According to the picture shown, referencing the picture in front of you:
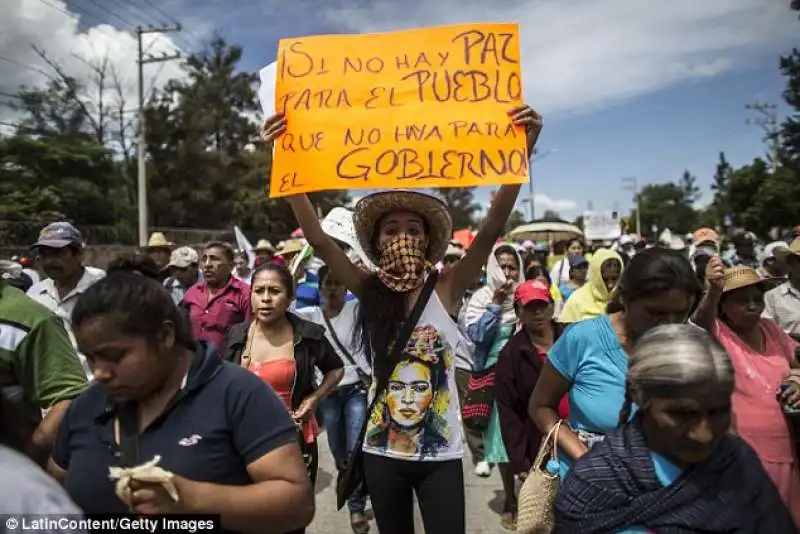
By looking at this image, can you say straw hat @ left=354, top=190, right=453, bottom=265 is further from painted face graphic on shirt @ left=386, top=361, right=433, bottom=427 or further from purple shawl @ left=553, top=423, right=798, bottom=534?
purple shawl @ left=553, top=423, right=798, bottom=534

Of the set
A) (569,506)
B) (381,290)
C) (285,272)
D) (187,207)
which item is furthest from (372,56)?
(187,207)

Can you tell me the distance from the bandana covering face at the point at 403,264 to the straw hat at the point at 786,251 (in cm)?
396

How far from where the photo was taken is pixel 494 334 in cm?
505

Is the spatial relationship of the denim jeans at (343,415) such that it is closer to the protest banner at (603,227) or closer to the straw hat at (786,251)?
the straw hat at (786,251)

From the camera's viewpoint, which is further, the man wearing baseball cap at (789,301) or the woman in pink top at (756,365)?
the man wearing baseball cap at (789,301)

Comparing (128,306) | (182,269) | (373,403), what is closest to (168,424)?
(128,306)

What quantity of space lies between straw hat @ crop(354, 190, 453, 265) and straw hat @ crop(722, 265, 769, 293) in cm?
133

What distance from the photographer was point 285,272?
155 inches

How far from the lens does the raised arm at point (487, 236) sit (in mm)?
2801

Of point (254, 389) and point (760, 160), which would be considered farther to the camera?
point (760, 160)

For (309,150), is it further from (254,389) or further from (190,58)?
(190,58)

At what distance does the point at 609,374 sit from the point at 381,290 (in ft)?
3.16

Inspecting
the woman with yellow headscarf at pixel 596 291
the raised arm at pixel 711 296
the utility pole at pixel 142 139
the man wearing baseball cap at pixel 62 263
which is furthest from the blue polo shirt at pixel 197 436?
the utility pole at pixel 142 139

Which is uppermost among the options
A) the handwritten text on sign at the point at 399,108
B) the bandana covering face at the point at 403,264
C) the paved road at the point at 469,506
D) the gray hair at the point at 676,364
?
the handwritten text on sign at the point at 399,108
